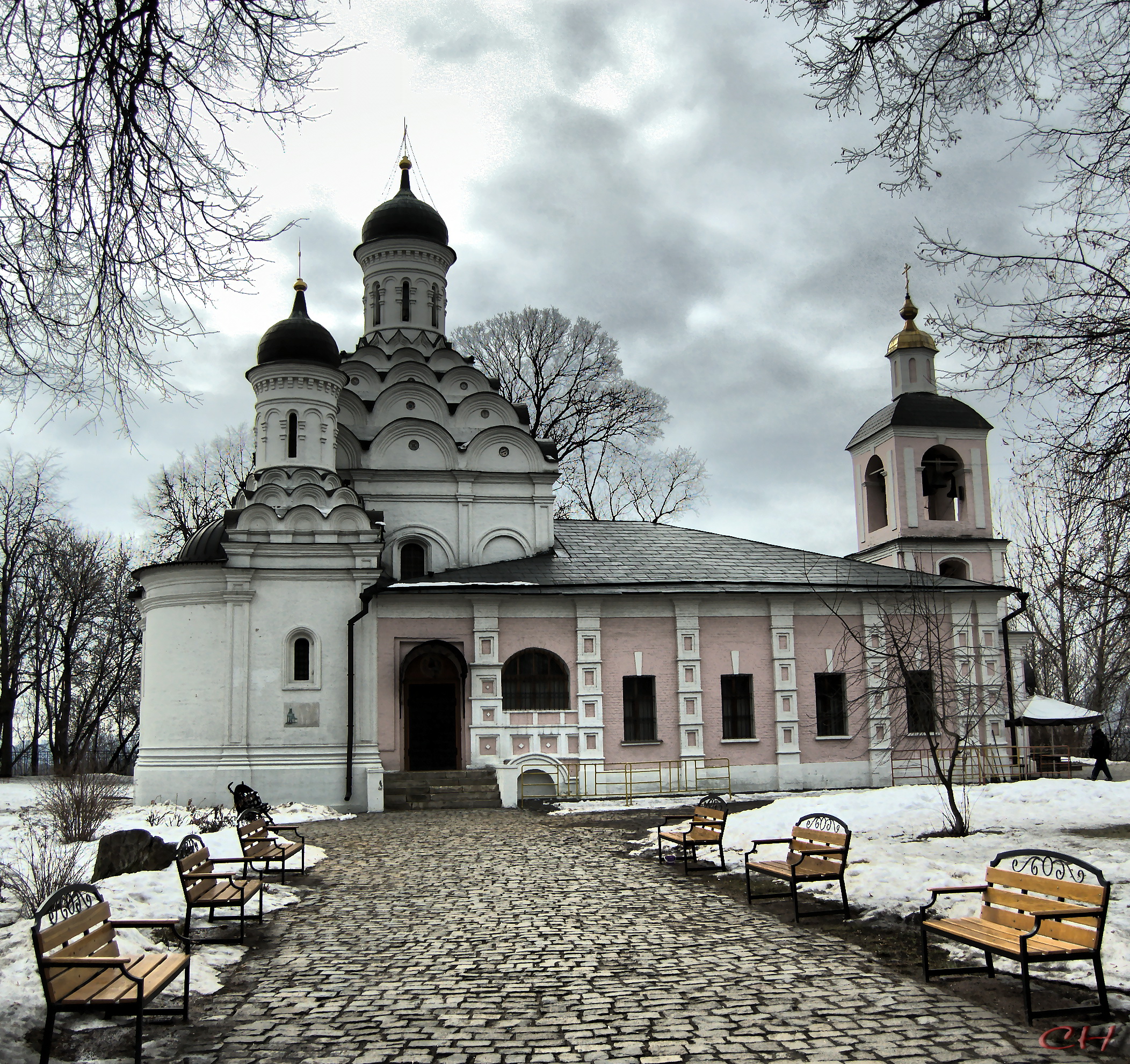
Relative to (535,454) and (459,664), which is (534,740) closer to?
(459,664)

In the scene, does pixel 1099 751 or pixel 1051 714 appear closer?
pixel 1099 751

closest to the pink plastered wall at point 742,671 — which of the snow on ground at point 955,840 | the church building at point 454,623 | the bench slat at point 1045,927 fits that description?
the church building at point 454,623

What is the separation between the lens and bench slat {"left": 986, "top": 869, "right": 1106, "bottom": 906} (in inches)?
Result: 231

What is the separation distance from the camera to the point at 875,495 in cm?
2809

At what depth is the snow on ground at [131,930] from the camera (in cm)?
552

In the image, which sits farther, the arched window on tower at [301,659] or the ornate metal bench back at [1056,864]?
the arched window on tower at [301,659]

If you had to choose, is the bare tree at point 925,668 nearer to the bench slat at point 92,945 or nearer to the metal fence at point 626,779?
the metal fence at point 626,779

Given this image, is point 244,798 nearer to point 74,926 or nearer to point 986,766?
point 74,926

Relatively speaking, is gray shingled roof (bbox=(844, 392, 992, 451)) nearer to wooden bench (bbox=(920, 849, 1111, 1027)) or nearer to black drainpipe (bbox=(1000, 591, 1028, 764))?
black drainpipe (bbox=(1000, 591, 1028, 764))

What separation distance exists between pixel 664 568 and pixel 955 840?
11.8 m

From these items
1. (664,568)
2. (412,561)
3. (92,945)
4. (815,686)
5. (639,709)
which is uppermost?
(412,561)

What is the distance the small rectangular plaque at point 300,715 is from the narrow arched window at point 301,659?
0.53 m

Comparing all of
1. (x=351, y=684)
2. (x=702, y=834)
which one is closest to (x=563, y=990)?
(x=702, y=834)

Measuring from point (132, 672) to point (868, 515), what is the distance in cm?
2724
